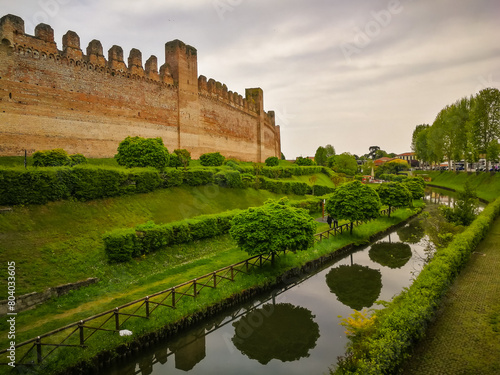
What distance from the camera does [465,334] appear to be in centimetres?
736

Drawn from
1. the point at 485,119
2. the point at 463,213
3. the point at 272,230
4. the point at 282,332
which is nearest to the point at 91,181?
the point at 272,230

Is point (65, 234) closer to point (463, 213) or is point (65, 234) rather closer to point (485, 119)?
point (463, 213)

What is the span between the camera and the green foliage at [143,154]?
64.7 ft

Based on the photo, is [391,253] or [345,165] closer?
[391,253]

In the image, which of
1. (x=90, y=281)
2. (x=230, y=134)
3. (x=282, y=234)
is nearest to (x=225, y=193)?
(x=282, y=234)

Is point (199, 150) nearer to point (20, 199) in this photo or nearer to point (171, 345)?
point (20, 199)

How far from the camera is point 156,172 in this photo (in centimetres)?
1917

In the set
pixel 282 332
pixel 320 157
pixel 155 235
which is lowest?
pixel 282 332

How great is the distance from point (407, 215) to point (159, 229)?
21.7m

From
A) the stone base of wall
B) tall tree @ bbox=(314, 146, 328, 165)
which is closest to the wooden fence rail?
the stone base of wall

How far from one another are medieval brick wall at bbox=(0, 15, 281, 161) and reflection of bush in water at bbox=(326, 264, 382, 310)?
19.0m

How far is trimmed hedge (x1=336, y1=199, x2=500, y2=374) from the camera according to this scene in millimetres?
5723

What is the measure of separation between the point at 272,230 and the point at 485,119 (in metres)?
38.3

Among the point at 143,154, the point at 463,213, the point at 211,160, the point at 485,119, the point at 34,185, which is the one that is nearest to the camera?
the point at 34,185
